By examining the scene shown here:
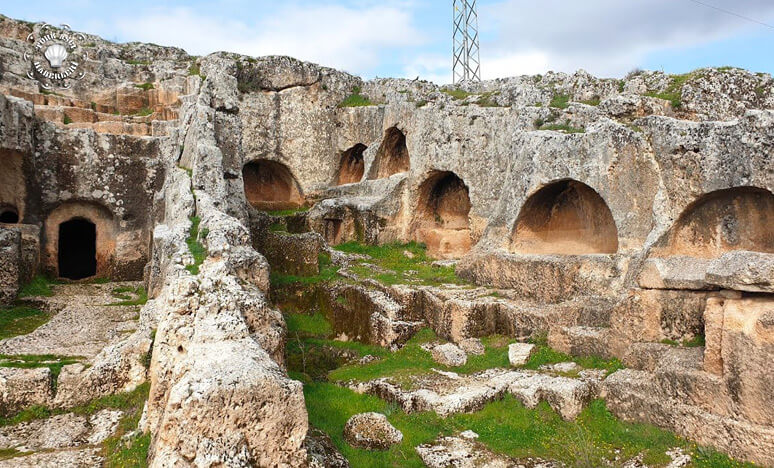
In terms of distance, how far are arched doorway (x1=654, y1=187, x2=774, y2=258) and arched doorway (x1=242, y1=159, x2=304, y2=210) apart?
53.1 ft

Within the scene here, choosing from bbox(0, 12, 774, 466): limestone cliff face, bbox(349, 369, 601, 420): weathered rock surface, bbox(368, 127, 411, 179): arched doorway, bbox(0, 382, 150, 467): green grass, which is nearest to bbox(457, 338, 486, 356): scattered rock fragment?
bbox(0, 12, 774, 466): limestone cliff face

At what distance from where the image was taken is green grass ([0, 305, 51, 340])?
9.32m

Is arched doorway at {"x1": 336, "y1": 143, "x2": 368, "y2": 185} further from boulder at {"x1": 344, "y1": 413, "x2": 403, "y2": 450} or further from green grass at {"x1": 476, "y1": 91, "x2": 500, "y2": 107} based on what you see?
boulder at {"x1": 344, "y1": 413, "x2": 403, "y2": 450}

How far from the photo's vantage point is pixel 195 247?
852cm

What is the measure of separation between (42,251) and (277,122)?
10951mm

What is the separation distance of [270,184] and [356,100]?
5.16 m

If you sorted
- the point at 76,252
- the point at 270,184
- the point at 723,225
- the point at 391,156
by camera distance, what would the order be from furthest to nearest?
1. the point at 270,184
2. the point at 391,156
3. the point at 76,252
4. the point at 723,225

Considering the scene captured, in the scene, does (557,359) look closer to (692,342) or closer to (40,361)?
(692,342)

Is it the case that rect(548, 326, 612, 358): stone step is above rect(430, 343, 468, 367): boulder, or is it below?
above

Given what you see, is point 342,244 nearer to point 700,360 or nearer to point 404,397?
point 404,397

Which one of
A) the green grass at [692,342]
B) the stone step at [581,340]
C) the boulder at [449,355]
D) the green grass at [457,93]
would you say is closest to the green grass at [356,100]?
the green grass at [457,93]

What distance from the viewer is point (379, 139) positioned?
2195cm

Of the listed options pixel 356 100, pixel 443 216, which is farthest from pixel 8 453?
pixel 356 100

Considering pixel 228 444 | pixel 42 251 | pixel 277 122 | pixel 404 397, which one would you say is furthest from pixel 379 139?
pixel 228 444
